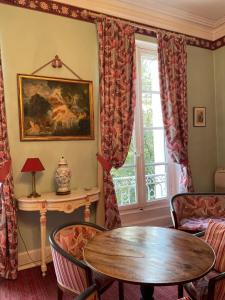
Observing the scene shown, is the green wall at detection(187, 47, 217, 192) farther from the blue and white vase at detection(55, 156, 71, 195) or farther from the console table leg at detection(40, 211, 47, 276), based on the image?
the console table leg at detection(40, 211, 47, 276)

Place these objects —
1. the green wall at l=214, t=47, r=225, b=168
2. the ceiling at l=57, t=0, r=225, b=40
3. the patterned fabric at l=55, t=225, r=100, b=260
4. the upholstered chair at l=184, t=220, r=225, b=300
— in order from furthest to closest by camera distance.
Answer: the green wall at l=214, t=47, r=225, b=168, the ceiling at l=57, t=0, r=225, b=40, the patterned fabric at l=55, t=225, r=100, b=260, the upholstered chair at l=184, t=220, r=225, b=300

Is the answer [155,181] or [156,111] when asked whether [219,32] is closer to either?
[156,111]

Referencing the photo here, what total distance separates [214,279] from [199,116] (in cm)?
325

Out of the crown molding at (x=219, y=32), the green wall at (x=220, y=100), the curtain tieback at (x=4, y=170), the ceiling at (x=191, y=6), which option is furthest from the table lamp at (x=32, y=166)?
the crown molding at (x=219, y=32)

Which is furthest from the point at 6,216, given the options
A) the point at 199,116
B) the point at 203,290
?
the point at 199,116

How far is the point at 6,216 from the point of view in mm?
2744

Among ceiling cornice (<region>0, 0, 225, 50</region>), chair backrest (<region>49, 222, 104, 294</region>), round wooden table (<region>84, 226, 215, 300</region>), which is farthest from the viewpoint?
ceiling cornice (<region>0, 0, 225, 50</region>)

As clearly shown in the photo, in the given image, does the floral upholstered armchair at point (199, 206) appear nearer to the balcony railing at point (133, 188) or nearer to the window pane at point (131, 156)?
the balcony railing at point (133, 188)

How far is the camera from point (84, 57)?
3.37 metres

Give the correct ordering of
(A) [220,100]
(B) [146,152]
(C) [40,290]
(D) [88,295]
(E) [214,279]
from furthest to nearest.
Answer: (A) [220,100]
(B) [146,152]
(C) [40,290]
(E) [214,279]
(D) [88,295]

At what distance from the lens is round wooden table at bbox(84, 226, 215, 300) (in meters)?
1.38

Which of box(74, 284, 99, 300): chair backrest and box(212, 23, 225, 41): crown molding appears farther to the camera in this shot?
box(212, 23, 225, 41): crown molding

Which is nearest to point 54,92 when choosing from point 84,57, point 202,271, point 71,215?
point 84,57

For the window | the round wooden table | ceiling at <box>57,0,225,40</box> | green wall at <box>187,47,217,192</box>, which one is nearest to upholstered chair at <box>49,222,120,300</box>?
the round wooden table
